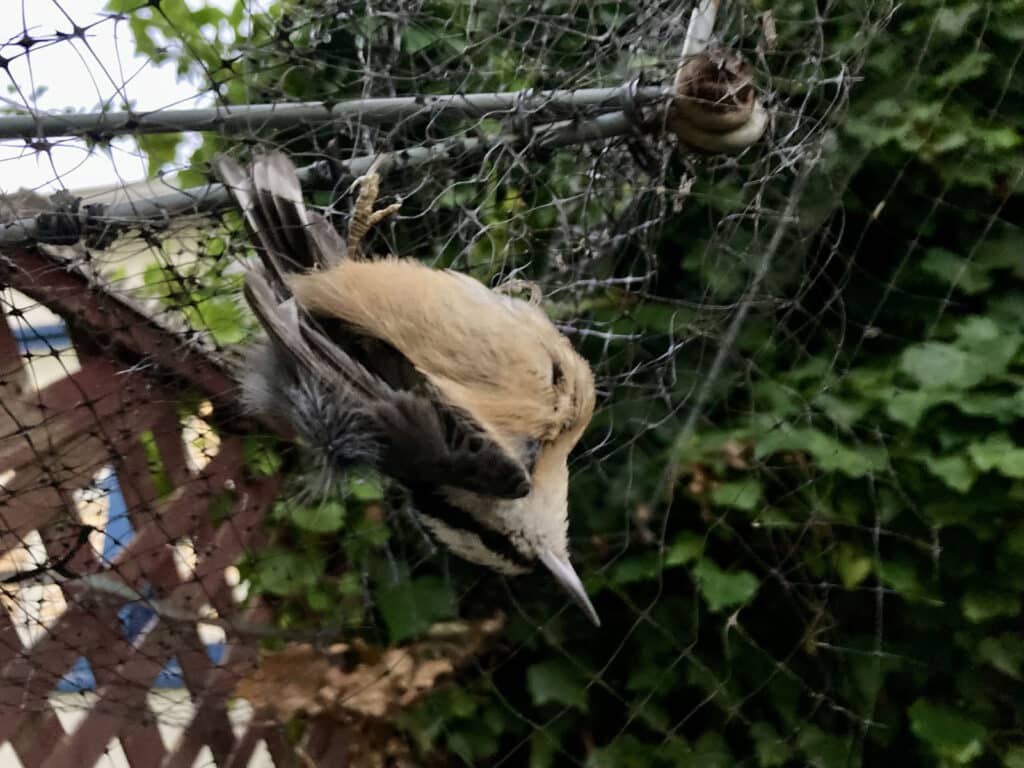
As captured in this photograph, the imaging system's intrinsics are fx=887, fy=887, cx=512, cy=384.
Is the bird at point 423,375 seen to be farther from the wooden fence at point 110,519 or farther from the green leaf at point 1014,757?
the green leaf at point 1014,757

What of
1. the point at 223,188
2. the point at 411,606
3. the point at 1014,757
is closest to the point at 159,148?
the point at 223,188

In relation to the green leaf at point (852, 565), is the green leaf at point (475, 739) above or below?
below

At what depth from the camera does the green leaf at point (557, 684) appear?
171 cm

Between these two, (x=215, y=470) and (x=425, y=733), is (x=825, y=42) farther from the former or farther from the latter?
(x=425, y=733)

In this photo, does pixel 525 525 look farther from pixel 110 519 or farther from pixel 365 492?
pixel 110 519

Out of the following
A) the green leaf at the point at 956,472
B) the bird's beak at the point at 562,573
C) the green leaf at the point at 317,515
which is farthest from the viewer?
the green leaf at the point at 317,515

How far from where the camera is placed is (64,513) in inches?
48.0

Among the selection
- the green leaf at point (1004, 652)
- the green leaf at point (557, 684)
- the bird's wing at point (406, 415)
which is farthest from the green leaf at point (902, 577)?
the bird's wing at point (406, 415)

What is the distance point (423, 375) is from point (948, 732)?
112 centimetres

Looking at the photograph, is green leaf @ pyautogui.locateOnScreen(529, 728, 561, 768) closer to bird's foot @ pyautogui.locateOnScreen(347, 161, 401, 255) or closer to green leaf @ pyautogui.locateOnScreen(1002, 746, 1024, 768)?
green leaf @ pyautogui.locateOnScreen(1002, 746, 1024, 768)

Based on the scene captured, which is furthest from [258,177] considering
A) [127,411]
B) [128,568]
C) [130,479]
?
[128,568]

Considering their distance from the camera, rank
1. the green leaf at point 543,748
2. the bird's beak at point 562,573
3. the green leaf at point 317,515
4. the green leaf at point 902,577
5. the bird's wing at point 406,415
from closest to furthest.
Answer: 1. the bird's wing at point 406,415
2. the bird's beak at point 562,573
3. the green leaf at point 902,577
4. the green leaf at point 317,515
5. the green leaf at point 543,748

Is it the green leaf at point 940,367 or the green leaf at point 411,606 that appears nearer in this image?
the green leaf at point 940,367

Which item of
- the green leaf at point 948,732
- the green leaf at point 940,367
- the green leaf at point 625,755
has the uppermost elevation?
the green leaf at point 940,367
